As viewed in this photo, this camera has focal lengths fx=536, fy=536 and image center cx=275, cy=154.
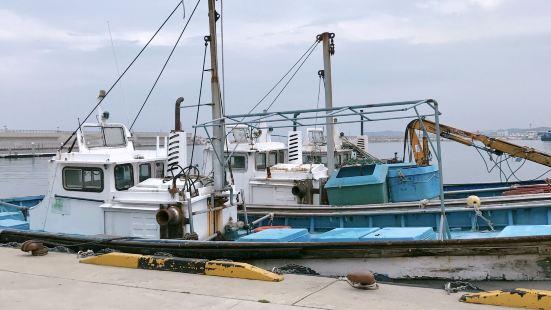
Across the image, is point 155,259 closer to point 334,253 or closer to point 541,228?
point 334,253

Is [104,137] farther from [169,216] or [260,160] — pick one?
[260,160]

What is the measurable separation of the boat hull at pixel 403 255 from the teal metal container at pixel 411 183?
17.0 feet

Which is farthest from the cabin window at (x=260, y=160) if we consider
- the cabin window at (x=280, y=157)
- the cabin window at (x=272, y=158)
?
the cabin window at (x=280, y=157)

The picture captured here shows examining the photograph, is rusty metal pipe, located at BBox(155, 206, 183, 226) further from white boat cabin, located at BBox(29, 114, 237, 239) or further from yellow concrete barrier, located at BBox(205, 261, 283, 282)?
yellow concrete barrier, located at BBox(205, 261, 283, 282)

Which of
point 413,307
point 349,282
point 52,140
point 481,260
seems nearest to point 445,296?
point 413,307

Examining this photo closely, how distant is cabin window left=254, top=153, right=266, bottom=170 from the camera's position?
44.4 ft

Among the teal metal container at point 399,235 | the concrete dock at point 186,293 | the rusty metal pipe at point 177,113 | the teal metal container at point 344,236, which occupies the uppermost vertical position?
the rusty metal pipe at point 177,113

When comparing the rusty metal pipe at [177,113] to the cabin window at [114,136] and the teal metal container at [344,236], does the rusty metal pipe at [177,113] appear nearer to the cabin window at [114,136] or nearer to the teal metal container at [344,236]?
the cabin window at [114,136]

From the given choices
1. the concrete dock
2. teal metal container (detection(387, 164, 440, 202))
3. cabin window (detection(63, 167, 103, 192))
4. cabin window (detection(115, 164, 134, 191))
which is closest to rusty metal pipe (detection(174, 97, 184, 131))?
cabin window (detection(115, 164, 134, 191))

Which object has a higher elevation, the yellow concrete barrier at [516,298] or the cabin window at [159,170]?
the cabin window at [159,170]

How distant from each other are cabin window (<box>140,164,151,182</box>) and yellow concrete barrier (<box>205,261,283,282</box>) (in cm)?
366

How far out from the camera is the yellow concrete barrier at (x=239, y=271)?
594cm

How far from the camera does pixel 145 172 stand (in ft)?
31.5

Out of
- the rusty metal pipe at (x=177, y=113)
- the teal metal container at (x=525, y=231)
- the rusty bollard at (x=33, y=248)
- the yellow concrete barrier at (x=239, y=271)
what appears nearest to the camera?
the yellow concrete barrier at (x=239, y=271)
